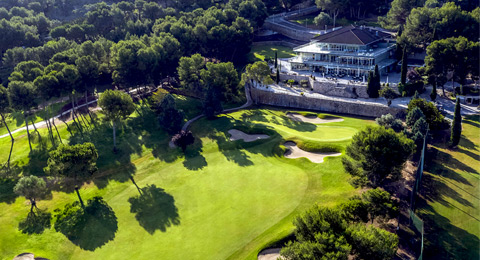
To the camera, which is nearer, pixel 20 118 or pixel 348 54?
pixel 20 118

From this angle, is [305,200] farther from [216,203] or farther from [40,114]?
[40,114]

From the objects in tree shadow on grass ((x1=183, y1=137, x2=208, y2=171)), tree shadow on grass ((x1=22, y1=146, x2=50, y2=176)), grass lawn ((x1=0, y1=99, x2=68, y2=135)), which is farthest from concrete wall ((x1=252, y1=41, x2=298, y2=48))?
tree shadow on grass ((x1=22, y1=146, x2=50, y2=176))

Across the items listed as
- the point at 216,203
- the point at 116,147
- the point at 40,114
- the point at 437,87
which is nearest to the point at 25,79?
the point at 40,114

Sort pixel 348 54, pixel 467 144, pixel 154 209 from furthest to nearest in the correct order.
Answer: pixel 348 54
pixel 467 144
pixel 154 209

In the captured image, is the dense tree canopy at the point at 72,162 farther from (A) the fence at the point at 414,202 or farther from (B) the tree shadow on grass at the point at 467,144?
(B) the tree shadow on grass at the point at 467,144

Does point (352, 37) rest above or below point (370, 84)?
above

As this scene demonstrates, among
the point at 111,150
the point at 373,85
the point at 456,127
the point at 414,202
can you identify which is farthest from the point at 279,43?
the point at 414,202

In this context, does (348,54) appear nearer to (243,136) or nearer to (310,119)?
(310,119)
